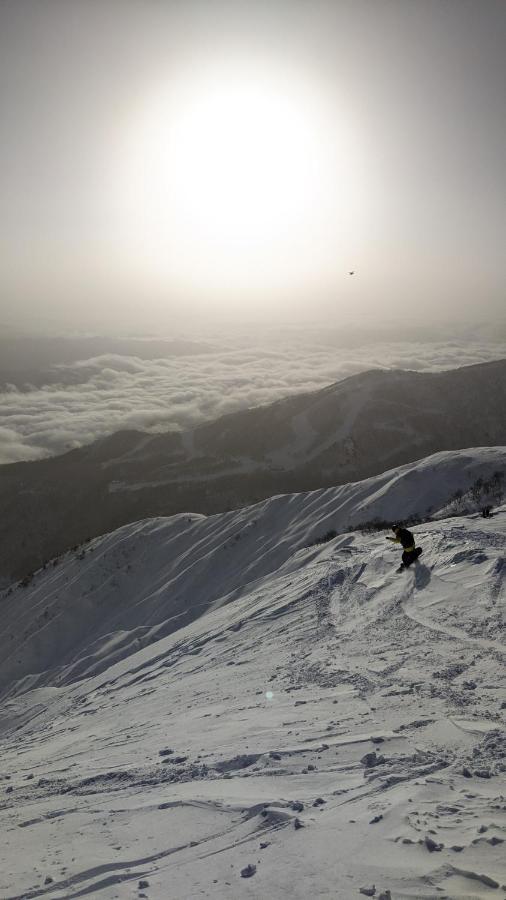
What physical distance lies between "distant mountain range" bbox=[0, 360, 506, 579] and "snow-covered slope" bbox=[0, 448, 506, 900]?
162ft

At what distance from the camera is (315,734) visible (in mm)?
7734

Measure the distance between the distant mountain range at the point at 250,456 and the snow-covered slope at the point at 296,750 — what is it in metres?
49.4

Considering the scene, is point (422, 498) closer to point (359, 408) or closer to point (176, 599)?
point (176, 599)

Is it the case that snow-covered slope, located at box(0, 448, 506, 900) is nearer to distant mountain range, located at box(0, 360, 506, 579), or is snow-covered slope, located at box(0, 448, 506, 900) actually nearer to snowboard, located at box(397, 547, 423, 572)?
snowboard, located at box(397, 547, 423, 572)

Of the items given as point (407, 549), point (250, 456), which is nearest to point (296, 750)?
point (407, 549)

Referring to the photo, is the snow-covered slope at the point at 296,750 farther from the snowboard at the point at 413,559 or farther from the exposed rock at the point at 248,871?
the snowboard at the point at 413,559

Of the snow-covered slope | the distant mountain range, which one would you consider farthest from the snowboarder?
the distant mountain range

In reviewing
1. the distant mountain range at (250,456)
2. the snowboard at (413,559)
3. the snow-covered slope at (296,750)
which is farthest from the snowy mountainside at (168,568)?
the distant mountain range at (250,456)

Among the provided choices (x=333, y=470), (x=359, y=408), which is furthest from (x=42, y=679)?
(x=359, y=408)

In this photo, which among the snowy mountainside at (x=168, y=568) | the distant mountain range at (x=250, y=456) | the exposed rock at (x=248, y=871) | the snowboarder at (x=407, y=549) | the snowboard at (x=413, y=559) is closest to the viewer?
the exposed rock at (x=248, y=871)

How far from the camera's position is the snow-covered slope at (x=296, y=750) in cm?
501

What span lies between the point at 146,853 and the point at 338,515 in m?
28.5

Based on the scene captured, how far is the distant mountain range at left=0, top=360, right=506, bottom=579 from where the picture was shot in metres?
70.2

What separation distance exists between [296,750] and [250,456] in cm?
7245
